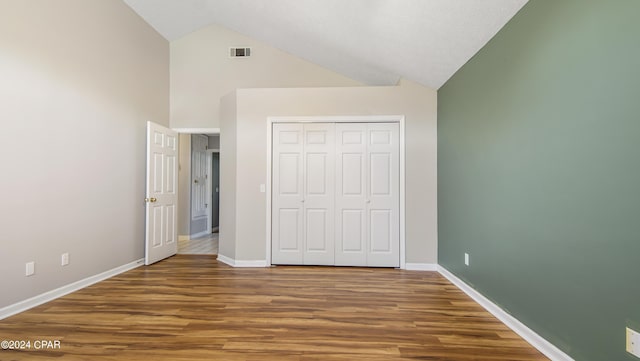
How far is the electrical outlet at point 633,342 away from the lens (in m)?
1.32

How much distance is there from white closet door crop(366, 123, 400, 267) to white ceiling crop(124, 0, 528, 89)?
2.82ft

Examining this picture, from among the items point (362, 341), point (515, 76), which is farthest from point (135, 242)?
point (515, 76)

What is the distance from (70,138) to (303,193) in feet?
8.65

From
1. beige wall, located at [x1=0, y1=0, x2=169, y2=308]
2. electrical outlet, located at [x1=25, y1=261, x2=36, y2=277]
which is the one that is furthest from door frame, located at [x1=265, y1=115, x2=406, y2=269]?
electrical outlet, located at [x1=25, y1=261, x2=36, y2=277]

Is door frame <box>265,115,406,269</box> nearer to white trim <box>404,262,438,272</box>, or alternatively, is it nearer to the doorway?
white trim <box>404,262,438,272</box>

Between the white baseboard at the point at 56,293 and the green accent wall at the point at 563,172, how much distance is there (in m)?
4.07

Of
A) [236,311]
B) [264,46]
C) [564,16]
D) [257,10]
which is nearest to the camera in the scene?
[564,16]

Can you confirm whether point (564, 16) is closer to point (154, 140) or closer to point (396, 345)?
point (396, 345)

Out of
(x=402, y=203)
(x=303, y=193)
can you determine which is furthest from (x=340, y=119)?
(x=402, y=203)

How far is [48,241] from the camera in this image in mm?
2707

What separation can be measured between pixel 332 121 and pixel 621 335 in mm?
3247

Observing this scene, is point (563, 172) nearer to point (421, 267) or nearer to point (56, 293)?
point (421, 267)

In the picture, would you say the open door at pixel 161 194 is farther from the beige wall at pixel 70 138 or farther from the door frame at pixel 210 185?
the door frame at pixel 210 185

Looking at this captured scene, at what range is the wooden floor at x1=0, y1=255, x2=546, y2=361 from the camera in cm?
186
